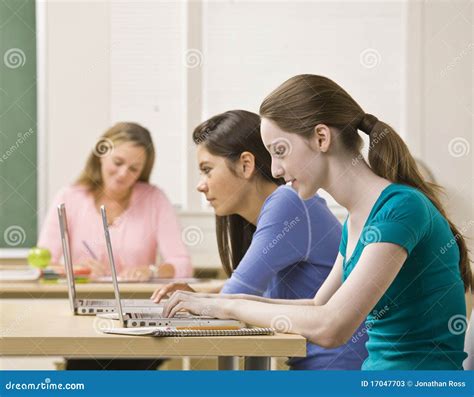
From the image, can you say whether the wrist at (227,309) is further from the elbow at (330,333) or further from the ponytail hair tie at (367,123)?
the ponytail hair tie at (367,123)

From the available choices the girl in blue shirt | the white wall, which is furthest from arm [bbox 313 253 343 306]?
the white wall

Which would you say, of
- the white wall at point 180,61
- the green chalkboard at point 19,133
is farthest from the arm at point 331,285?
the green chalkboard at point 19,133

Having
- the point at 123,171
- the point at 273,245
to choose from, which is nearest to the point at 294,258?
the point at 273,245

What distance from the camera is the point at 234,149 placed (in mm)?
2193

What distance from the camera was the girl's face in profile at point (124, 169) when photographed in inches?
133

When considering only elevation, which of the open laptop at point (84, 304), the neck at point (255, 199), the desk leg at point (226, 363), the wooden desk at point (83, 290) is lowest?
the wooden desk at point (83, 290)

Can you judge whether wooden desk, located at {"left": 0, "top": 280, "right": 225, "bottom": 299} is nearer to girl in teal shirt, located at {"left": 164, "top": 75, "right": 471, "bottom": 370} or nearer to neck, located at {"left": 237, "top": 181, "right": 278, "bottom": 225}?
neck, located at {"left": 237, "top": 181, "right": 278, "bottom": 225}

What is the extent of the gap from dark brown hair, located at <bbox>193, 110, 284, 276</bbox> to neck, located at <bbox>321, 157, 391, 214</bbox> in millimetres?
468

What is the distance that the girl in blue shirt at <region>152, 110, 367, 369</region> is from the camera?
1920mm

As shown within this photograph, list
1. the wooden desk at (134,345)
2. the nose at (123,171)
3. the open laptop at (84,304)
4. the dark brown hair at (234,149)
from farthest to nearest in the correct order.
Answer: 1. the nose at (123,171)
2. the dark brown hair at (234,149)
3. the open laptop at (84,304)
4. the wooden desk at (134,345)

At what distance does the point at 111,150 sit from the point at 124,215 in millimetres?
268

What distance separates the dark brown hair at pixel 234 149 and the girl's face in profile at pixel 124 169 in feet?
3.86

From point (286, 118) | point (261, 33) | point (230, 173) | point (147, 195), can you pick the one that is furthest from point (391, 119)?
point (286, 118)

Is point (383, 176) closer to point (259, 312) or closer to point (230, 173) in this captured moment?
point (259, 312)
